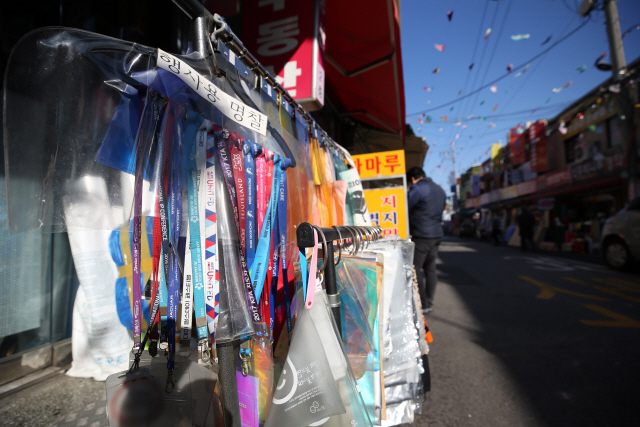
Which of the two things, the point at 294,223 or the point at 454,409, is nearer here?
the point at 294,223

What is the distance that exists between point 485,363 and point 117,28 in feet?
13.2

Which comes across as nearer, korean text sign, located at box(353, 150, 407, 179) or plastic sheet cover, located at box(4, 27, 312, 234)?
plastic sheet cover, located at box(4, 27, 312, 234)

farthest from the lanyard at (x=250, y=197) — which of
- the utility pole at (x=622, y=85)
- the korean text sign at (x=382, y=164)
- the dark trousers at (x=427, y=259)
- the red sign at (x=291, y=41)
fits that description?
the utility pole at (x=622, y=85)

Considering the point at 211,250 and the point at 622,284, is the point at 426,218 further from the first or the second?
the point at 622,284

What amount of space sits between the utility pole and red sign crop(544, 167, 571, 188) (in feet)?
15.6

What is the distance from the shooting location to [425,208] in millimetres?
3678

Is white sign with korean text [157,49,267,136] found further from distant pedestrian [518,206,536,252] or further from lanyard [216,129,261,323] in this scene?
distant pedestrian [518,206,536,252]

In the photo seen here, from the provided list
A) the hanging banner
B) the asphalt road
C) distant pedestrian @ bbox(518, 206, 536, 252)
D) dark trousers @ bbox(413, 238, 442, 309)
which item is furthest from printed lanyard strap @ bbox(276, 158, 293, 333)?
distant pedestrian @ bbox(518, 206, 536, 252)

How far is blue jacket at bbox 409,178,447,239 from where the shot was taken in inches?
144

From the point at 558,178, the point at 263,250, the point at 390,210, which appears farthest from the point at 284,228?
the point at 558,178

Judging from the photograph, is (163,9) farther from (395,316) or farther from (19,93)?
(395,316)

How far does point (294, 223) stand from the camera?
1.22 m

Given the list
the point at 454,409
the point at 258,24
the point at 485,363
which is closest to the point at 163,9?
the point at 258,24

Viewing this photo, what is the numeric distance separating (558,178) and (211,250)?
16960 millimetres
